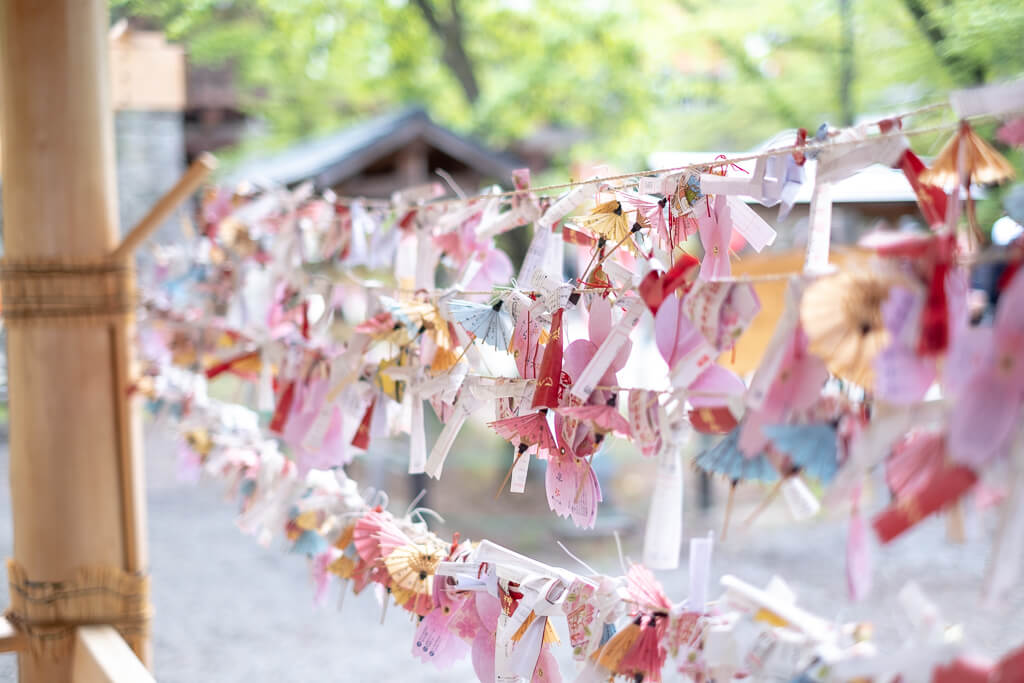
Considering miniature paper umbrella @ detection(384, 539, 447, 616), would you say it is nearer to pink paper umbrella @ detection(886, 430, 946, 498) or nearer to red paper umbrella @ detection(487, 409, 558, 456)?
red paper umbrella @ detection(487, 409, 558, 456)

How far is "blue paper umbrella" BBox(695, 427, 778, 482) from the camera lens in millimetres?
505

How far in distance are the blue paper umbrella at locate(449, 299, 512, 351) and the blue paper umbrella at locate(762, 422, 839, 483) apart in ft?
0.89

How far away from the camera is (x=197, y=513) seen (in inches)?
124

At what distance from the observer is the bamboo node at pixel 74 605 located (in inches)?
42.8

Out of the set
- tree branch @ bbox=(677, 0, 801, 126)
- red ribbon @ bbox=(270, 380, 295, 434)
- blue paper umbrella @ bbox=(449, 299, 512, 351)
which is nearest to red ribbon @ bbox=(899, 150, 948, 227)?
blue paper umbrella @ bbox=(449, 299, 512, 351)

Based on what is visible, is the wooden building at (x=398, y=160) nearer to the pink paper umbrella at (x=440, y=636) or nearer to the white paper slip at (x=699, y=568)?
the pink paper umbrella at (x=440, y=636)


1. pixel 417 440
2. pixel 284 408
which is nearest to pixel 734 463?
pixel 417 440

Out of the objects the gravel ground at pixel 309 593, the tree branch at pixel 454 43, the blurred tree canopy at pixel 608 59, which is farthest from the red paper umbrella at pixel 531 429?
the tree branch at pixel 454 43

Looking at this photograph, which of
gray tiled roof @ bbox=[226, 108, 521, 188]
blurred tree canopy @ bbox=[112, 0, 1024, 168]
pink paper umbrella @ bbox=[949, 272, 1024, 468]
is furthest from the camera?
gray tiled roof @ bbox=[226, 108, 521, 188]

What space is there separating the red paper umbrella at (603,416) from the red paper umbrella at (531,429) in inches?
2.0

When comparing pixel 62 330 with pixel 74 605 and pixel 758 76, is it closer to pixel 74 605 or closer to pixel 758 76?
pixel 74 605

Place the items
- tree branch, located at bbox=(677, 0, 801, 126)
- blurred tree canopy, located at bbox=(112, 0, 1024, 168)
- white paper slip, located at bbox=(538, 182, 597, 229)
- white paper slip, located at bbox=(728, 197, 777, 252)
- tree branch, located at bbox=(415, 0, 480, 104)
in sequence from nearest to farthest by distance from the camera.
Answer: white paper slip, located at bbox=(728, 197, 777, 252) < white paper slip, located at bbox=(538, 182, 597, 229) < blurred tree canopy, located at bbox=(112, 0, 1024, 168) < tree branch, located at bbox=(677, 0, 801, 126) < tree branch, located at bbox=(415, 0, 480, 104)

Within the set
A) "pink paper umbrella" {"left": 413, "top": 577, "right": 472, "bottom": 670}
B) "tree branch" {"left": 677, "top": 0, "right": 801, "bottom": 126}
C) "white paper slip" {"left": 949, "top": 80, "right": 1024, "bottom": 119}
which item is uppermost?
"tree branch" {"left": 677, "top": 0, "right": 801, "bottom": 126}

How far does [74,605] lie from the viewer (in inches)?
43.3
